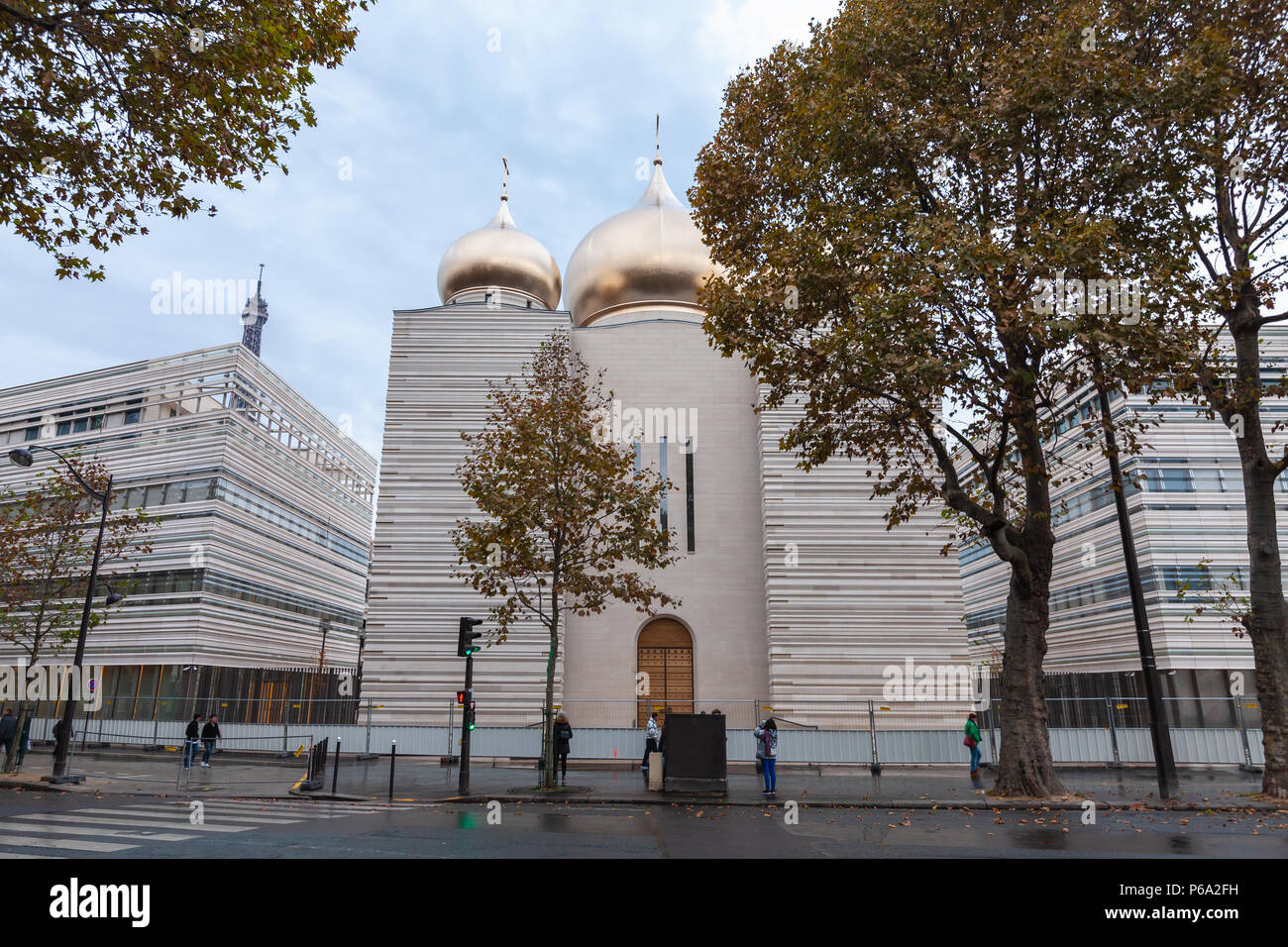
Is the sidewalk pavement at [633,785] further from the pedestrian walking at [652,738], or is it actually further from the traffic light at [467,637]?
the traffic light at [467,637]

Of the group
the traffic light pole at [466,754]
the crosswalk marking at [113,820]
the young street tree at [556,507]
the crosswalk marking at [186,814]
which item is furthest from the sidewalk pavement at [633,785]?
the crosswalk marking at [113,820]

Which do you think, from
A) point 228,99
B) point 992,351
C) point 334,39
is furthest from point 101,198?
point 992,351

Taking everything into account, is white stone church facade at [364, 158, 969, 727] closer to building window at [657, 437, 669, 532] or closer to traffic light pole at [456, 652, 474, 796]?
building window at [657, 437, 669, 532]

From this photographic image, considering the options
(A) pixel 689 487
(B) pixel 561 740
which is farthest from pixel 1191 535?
(B) pixel 561 740

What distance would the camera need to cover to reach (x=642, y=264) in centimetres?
3450


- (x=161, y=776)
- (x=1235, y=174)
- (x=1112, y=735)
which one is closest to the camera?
(x=1235, y=174)

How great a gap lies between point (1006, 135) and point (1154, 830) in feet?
35.6

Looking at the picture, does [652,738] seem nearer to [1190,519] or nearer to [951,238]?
[951,238]

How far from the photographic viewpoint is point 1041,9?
1494 cm

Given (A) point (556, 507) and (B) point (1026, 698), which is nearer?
(B) point (1026, 698)

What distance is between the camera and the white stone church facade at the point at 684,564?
90.5ft

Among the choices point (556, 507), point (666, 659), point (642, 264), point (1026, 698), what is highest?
point (642, 264)

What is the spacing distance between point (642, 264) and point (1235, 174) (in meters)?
22.4

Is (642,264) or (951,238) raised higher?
(642,264)
